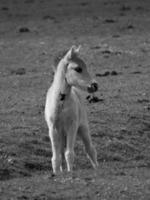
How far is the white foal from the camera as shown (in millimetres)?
12445

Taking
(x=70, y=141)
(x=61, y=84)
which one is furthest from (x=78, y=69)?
(x=70, y=141)

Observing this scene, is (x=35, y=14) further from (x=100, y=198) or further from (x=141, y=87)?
(x=100, y=198)

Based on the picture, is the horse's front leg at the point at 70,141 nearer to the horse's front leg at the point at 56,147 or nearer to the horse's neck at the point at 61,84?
the horse's front leg at the point at 56,147

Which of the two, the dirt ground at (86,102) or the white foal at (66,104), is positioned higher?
the white foal at (66,104)

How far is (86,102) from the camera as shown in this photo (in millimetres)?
18750

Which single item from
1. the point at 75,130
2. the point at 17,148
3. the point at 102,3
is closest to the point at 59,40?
the point at 102,3

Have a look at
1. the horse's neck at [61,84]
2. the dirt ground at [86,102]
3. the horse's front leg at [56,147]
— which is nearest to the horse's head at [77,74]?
the horse's neck at [61,84]

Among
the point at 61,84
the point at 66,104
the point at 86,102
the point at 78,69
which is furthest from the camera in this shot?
the point at 86,102

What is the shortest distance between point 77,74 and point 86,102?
6300 mm

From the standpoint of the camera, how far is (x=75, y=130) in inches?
491

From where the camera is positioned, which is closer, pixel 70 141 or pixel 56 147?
pixel 70 141

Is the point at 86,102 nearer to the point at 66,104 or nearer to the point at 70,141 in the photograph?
the point at 66,104

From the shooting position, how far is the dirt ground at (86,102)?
11180mm

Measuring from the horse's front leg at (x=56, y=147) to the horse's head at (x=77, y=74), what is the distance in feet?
2.52
